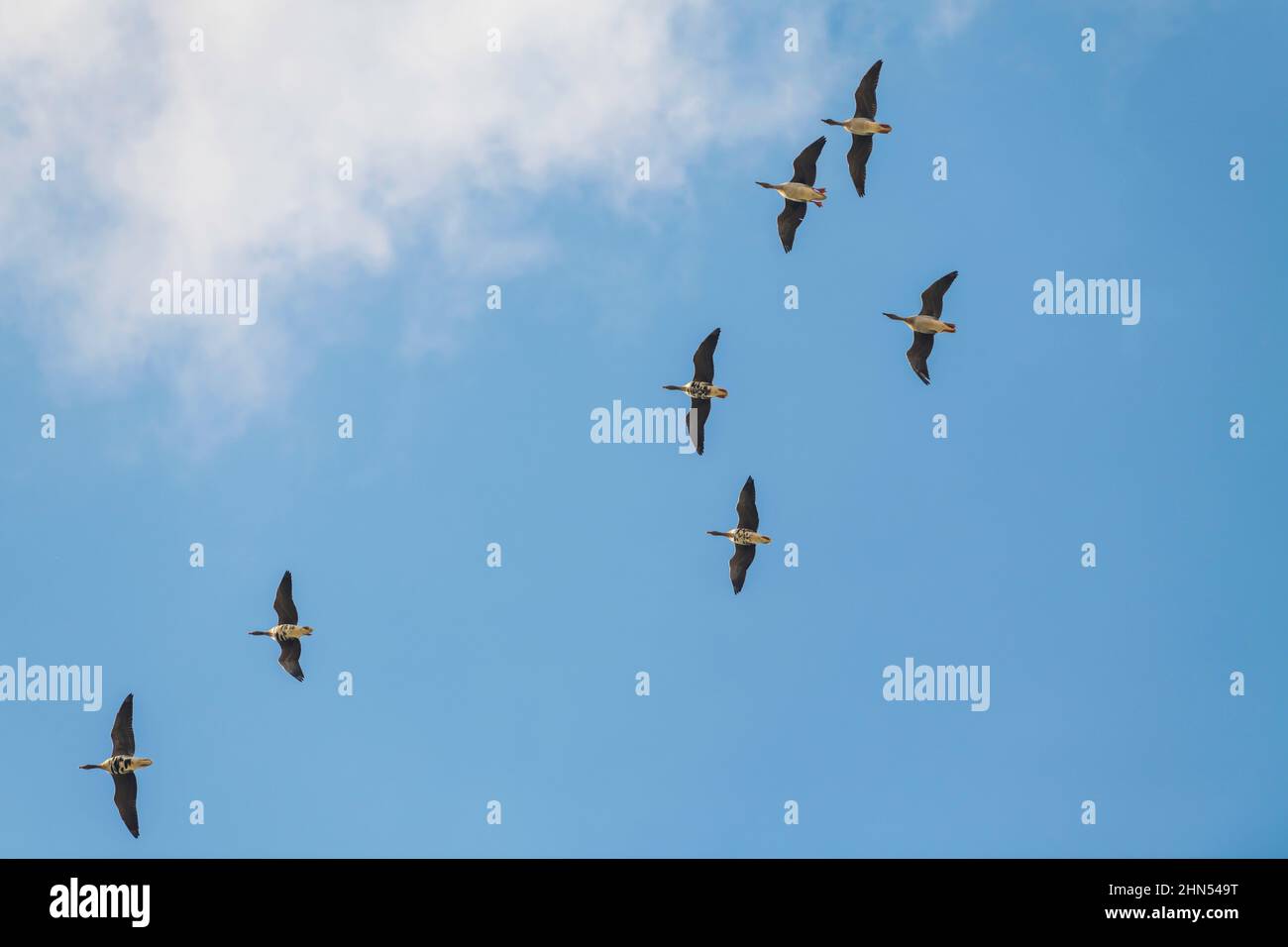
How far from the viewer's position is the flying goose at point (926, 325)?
187 ft

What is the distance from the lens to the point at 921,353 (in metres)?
57.9

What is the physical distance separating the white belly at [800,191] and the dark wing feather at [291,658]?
2045 centimetres

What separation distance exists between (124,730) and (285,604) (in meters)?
6.09

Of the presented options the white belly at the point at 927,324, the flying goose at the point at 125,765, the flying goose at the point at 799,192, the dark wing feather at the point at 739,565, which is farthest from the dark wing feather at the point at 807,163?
the flying goose at the point at 125,765

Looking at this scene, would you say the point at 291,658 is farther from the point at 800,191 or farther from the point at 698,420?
the point at 800,191

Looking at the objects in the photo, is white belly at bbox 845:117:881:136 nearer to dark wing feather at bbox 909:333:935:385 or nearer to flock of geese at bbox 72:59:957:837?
flock of geese at bbox 72:59:957:837

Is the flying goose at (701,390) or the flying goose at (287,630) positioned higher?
the flying goose at (701,390)

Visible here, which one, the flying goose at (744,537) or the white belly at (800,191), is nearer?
the white belly at (800,191)

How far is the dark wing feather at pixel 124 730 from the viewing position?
57.4 meters

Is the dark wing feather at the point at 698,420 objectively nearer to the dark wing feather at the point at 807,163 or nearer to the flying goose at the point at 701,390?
the flying goose at the point at 701,390

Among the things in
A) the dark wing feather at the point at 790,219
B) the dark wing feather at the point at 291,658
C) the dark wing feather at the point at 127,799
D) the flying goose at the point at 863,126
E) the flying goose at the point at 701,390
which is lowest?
the dark wing feather at the point at 127,799

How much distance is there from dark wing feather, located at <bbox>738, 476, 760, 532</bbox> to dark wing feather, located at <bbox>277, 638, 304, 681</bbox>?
47.1ft

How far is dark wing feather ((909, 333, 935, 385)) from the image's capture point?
57.7 metres

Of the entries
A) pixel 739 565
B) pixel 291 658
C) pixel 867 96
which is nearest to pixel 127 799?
pixel 291 658
